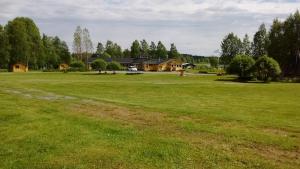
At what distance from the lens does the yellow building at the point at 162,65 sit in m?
128

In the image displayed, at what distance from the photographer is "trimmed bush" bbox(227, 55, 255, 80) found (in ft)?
213

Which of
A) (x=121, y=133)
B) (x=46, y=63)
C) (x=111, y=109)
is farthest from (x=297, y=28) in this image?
(x=46, y=63)

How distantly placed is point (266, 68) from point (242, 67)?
5320mm

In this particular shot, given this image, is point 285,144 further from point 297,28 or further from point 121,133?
point 297,28

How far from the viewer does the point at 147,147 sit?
11.2 m

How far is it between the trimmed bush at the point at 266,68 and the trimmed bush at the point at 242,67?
169 cm

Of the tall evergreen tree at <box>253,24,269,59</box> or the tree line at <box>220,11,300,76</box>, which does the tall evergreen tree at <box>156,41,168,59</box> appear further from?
the tree line at <box>220,11,300,76</box>

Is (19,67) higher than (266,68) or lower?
higher

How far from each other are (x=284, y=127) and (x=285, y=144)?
3.07 m

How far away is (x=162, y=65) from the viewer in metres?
129

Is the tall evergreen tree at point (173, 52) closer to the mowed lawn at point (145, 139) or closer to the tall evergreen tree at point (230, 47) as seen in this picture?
the tall evergreen tree at point (230, 47)

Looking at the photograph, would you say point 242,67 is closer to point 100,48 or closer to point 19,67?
point 19,67

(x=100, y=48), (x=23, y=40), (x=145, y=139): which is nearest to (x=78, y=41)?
(x=23, y=40)

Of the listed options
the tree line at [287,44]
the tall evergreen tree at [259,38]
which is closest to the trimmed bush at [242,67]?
the tree line at [287,44]
